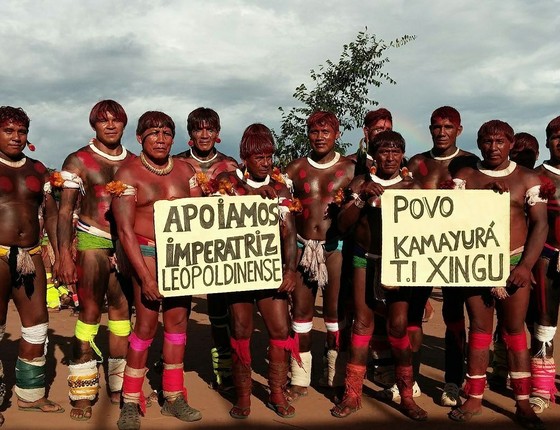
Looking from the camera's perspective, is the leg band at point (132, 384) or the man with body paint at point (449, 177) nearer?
the leg band at point (132, 384)

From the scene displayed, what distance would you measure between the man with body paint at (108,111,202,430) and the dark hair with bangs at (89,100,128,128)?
55cm

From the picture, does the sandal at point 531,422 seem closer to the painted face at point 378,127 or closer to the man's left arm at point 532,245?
the man's left arm at point 532,245

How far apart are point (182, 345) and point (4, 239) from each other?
177 centimetres

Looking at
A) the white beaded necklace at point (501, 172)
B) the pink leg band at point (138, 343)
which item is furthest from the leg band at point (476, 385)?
the pink leg band at point (138, 343)

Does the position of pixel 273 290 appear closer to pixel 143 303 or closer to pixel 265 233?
pixel 265 233

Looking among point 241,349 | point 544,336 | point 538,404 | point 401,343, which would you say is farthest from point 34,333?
point 544,336

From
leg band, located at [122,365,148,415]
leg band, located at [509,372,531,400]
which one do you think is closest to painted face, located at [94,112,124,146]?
leg band, located at [122,365,148,415]

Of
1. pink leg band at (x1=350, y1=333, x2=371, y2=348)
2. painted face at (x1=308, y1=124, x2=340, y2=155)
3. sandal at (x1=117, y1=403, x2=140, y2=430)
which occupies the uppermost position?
painted face at (x1=308, y1=124, x2=340, y2=155)

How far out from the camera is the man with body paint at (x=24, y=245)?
518 centimetres

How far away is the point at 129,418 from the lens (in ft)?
16.4

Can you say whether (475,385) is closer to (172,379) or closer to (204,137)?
(172,379)

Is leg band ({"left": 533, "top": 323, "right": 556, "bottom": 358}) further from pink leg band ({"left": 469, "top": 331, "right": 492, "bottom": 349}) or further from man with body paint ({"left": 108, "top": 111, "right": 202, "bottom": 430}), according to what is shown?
man with body paint ({"left": 108, "top": 111, "right": 202, "bottom": 430})

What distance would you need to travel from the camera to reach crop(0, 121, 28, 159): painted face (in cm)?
518

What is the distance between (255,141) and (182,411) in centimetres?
240
